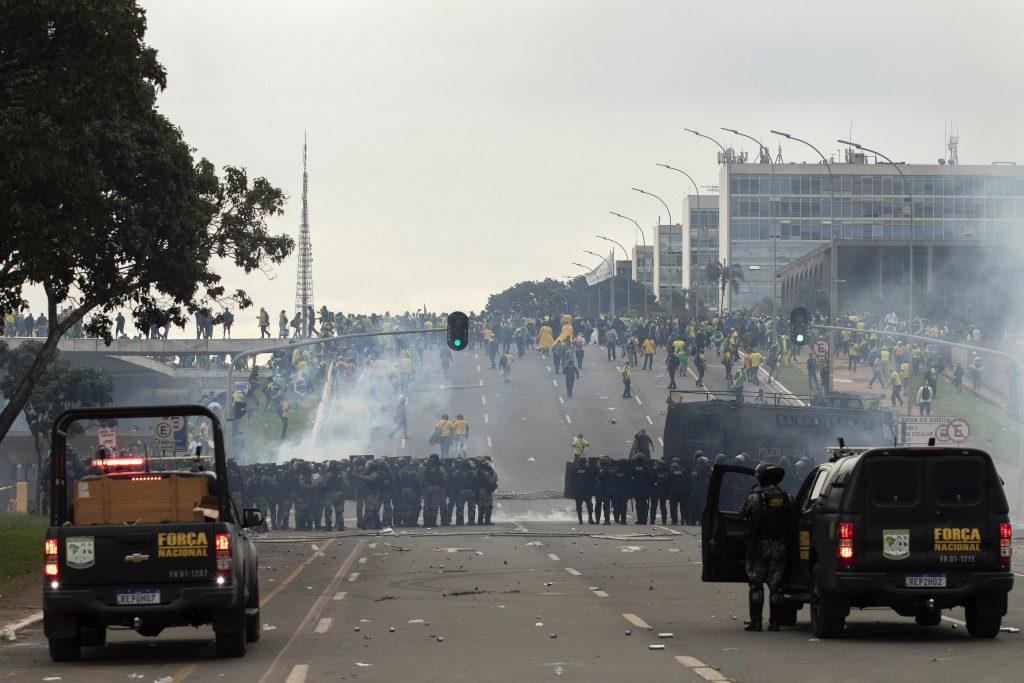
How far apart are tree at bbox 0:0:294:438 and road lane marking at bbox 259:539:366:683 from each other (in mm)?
6168

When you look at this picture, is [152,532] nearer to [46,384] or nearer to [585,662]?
[585,662]

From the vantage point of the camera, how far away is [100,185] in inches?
1165

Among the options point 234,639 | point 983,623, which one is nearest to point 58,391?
point 234,639

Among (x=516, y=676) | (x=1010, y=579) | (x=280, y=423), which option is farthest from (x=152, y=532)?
(x=280, y=423)

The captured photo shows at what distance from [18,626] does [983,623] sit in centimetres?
995

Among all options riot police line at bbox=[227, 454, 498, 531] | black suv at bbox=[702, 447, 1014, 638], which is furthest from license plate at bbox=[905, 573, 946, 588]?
riot police line at bbox=[227, 454, 498, 531]

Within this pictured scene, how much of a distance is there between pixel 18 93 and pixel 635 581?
11484 millimetres

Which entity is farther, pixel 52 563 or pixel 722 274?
pixel 722 274

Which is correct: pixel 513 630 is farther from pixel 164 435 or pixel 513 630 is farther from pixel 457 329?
pixel 457 329

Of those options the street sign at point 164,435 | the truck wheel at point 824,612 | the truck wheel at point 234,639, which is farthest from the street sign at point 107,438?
the truck wheel at point 824,612

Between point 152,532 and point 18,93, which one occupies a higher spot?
point 18,93

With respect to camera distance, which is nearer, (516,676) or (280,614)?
(516,676)

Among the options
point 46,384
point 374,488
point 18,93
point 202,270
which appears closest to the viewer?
point 18,93

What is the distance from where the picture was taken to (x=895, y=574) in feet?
50.4
